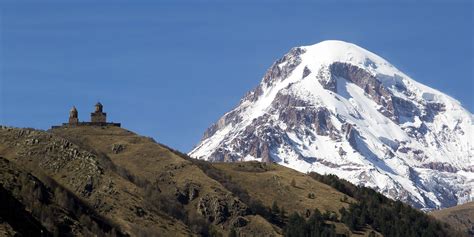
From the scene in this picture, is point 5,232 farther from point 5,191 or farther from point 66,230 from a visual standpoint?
point 66,230

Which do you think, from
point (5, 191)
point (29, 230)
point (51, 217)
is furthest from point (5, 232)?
point (51, 217)

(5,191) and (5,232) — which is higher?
(5,191)

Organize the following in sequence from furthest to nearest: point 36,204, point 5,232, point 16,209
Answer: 1. point 36,204
2. point 16,209
3. point 5,232

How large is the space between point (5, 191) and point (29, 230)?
1857 centimetres

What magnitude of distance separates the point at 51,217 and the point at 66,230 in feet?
12.7

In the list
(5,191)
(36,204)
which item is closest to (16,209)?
(5,191)

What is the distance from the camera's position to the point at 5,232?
522 feet

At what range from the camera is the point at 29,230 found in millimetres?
168875

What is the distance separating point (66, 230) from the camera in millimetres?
199625

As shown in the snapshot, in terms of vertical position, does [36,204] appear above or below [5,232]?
above

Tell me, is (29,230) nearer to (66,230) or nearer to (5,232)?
(5,232)

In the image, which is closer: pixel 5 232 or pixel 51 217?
pixel 5 232

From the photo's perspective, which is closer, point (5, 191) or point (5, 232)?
point (5, 232)

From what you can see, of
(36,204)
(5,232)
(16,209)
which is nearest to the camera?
(5,232)
